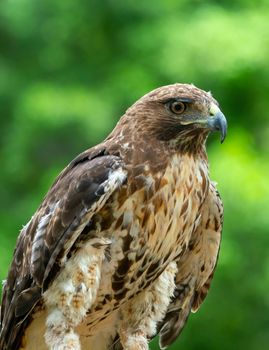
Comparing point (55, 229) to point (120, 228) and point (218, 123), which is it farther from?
point (218, 123)

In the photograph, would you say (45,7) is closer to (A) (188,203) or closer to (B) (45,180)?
(B) (45,180)

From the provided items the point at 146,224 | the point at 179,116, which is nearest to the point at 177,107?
the point at 179,116

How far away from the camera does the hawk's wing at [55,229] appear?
7.02 m

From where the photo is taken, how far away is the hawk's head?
7.15 m

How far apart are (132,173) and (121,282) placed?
0.59m

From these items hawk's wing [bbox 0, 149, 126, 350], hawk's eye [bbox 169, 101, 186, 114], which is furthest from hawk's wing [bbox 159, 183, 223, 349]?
hawk's wing [bbox 0, 149, 126, 350]

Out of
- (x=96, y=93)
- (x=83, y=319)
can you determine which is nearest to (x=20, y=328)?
(x=83, y=319)

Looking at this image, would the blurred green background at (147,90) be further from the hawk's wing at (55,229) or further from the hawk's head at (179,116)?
the hawk's wing at (55,229)

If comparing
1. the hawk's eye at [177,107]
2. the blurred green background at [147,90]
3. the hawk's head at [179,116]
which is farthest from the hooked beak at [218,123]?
the blurred green background at [147,90]

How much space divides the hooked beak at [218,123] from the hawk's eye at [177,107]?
6.7 inches

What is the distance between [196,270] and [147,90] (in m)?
5.41

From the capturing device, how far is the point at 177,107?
285 inches

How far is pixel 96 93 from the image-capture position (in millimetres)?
13625

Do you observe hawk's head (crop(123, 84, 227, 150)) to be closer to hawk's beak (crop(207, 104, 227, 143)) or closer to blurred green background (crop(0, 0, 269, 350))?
hawk's beak (crop(207, 104, 227, 143))
